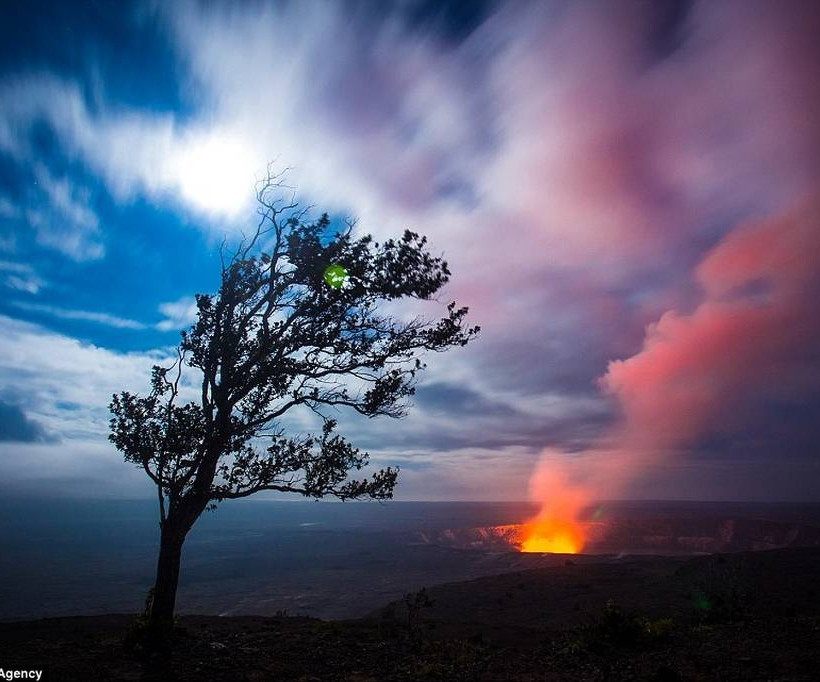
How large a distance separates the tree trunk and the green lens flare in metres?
8.91

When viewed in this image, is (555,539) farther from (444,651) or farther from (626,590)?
(444,651)

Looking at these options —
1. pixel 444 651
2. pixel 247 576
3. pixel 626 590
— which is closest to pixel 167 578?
pixel 444 651

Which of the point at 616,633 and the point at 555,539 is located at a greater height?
the point at 616,633

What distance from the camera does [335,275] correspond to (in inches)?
582

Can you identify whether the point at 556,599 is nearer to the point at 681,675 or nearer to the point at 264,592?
the point at 681,675

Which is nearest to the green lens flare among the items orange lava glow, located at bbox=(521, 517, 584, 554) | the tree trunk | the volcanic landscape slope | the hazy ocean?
the tree trunk

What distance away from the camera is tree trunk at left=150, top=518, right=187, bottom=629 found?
520 inches

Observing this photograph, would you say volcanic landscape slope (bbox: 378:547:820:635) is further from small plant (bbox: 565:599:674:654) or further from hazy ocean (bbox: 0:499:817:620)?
hazy ocean (bbox: 0:499:817:620)

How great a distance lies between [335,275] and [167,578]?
34.6 feet

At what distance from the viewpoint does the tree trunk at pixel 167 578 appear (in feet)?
43.3

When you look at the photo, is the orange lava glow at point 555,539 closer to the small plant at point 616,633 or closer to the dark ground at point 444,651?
the dark ground at point 444,651

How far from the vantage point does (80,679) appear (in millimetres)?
10414

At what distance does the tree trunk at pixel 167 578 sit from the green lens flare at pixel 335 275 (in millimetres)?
8911

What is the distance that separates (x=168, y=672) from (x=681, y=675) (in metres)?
12.1
